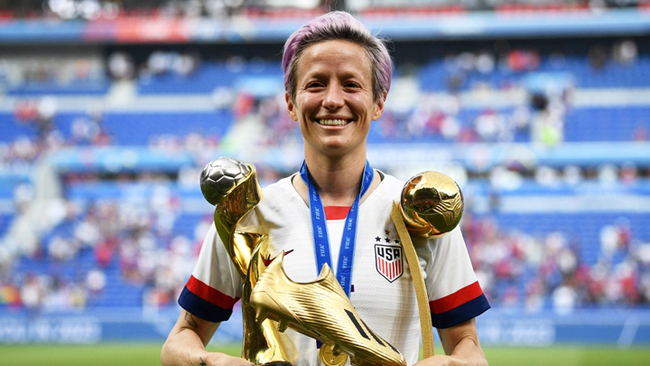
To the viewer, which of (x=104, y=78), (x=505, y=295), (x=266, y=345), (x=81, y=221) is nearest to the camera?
(x=266, y=345)

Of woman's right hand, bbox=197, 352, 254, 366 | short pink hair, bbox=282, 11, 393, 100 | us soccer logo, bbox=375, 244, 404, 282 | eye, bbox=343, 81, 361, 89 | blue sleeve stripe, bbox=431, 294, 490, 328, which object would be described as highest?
short pink hair, bbox=282, 11, 393, 100

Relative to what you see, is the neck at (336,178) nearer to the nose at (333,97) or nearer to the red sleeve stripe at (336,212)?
the red sleeve stripe at (336,212)

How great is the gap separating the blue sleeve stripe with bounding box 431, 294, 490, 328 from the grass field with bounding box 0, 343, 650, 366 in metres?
9.94

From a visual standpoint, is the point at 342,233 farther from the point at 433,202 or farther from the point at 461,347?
the point at 461,347

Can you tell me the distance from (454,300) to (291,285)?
49 centimetres

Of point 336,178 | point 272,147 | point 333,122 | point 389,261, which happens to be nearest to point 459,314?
point 389,261

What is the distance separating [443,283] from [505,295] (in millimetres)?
14657

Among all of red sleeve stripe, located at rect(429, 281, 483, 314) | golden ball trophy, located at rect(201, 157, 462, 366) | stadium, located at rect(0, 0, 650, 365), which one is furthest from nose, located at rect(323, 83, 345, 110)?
stadium, located at rect(0, 0, 650, 365)

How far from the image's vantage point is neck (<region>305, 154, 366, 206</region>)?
6.20ft

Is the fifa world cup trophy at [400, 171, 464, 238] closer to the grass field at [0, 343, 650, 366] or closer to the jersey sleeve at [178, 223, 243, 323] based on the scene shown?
the jersey sleeve at [178, 223, 243, 323]

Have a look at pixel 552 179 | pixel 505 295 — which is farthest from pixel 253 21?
pixel 505 295

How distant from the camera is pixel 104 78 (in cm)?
2400

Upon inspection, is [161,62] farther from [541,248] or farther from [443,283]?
[443,283]

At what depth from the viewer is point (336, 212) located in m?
1.88
